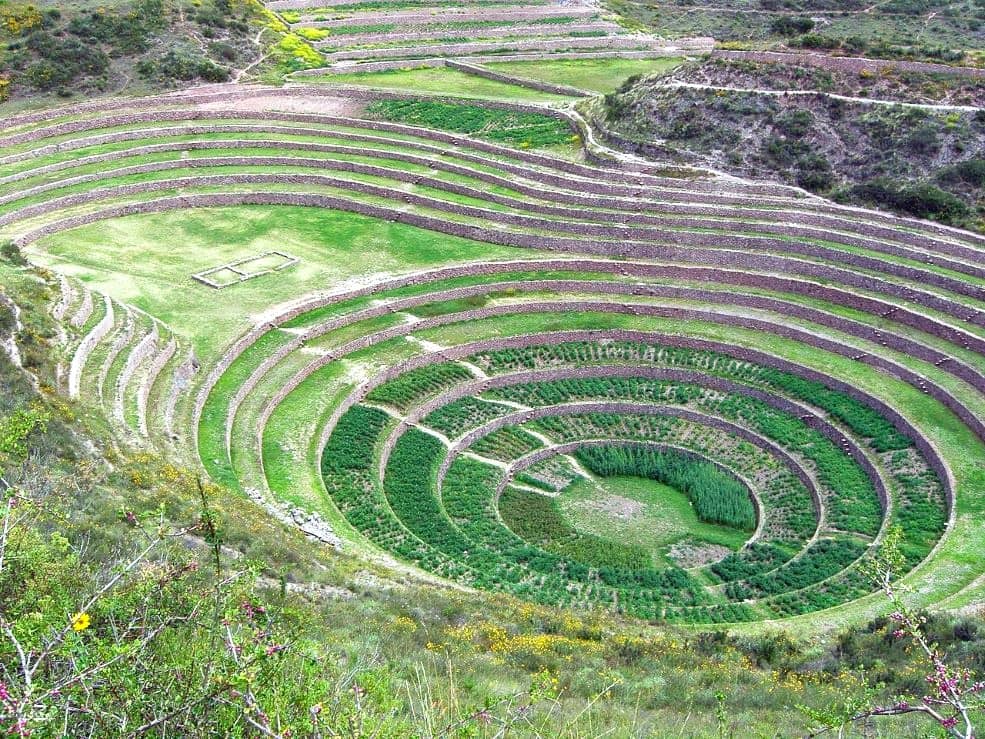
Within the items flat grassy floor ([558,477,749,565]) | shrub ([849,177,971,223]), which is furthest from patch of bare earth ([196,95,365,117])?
flat grassy floor ([558,477,749,565])

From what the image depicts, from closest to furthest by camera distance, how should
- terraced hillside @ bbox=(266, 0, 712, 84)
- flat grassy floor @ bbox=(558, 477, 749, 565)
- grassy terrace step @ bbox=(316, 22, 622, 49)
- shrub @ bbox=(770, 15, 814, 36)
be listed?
flat grassy floor @ bbox=(558, 477, 749, 565) < shrub @ bbox=(770, 15, 814, 36) < terraced hillside @ bbox=(266, 0, 712, 84) < grassy terrace step @ bbox=(316, 22, 622, 49)

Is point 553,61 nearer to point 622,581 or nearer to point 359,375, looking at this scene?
point 359,375

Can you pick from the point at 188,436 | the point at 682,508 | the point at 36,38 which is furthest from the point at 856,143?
the point at 36,38

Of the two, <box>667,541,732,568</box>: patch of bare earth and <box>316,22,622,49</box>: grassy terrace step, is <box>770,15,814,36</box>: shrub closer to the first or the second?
<box>316,22,622,49</box>: grassy terrace step

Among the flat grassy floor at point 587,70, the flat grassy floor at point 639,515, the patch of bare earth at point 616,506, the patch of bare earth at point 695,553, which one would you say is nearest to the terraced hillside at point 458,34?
the flat grassy floor at point 587,70

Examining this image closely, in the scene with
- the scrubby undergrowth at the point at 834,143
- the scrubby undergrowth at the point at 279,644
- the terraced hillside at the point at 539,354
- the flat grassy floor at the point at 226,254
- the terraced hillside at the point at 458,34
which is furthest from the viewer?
the terraced hillside at the point at 458,34

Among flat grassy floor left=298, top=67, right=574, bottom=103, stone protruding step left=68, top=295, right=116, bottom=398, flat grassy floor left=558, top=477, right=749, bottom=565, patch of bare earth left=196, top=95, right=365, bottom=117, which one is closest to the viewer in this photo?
stone protruding step left=68, top=295, right=116, bottom=398

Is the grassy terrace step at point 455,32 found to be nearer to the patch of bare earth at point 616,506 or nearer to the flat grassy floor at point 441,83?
the flat grassy floor at point 441,83
